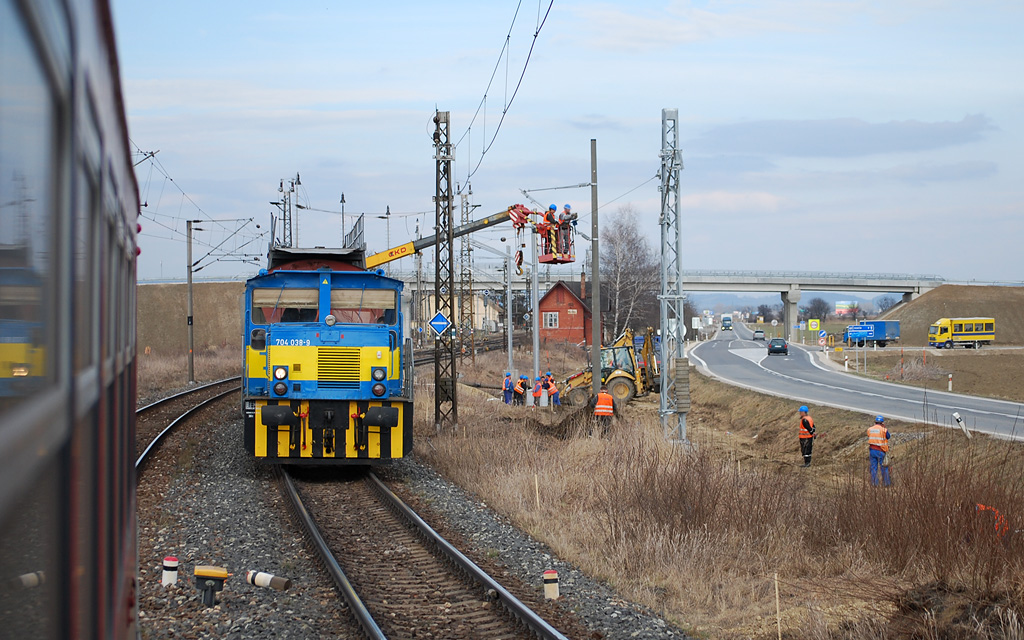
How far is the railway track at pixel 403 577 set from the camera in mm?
7398

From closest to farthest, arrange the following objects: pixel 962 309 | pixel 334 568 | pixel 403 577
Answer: pixel 334 568
pixel 403 577
pixel 962 309

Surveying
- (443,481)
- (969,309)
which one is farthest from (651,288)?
(443,481)

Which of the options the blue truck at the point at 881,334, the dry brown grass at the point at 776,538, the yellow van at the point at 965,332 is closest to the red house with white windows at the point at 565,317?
the blue truck at the point at 881,334

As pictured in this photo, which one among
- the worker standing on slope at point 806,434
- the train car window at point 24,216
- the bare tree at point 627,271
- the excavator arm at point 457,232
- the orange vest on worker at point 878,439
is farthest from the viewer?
the bare tree at point 627,271

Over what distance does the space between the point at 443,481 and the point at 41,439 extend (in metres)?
13.6

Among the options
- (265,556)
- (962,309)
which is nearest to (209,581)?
(265,556)

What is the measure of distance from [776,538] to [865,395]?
73.1 ft

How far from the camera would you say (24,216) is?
155cm

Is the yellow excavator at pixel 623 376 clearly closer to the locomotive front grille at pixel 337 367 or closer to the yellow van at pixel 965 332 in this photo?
the locomotive front grille at pixel 337 367

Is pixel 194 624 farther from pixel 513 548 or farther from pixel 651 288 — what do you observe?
pixel 651 288

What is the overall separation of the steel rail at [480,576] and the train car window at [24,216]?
5.74 meters

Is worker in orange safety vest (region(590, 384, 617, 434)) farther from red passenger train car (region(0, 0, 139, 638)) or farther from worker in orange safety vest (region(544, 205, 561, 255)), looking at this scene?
red passenger train car (region(0, 0, 139, 638))

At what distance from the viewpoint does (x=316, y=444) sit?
13.5 metres

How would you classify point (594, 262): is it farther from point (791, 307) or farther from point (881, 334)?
point (791, 307)
